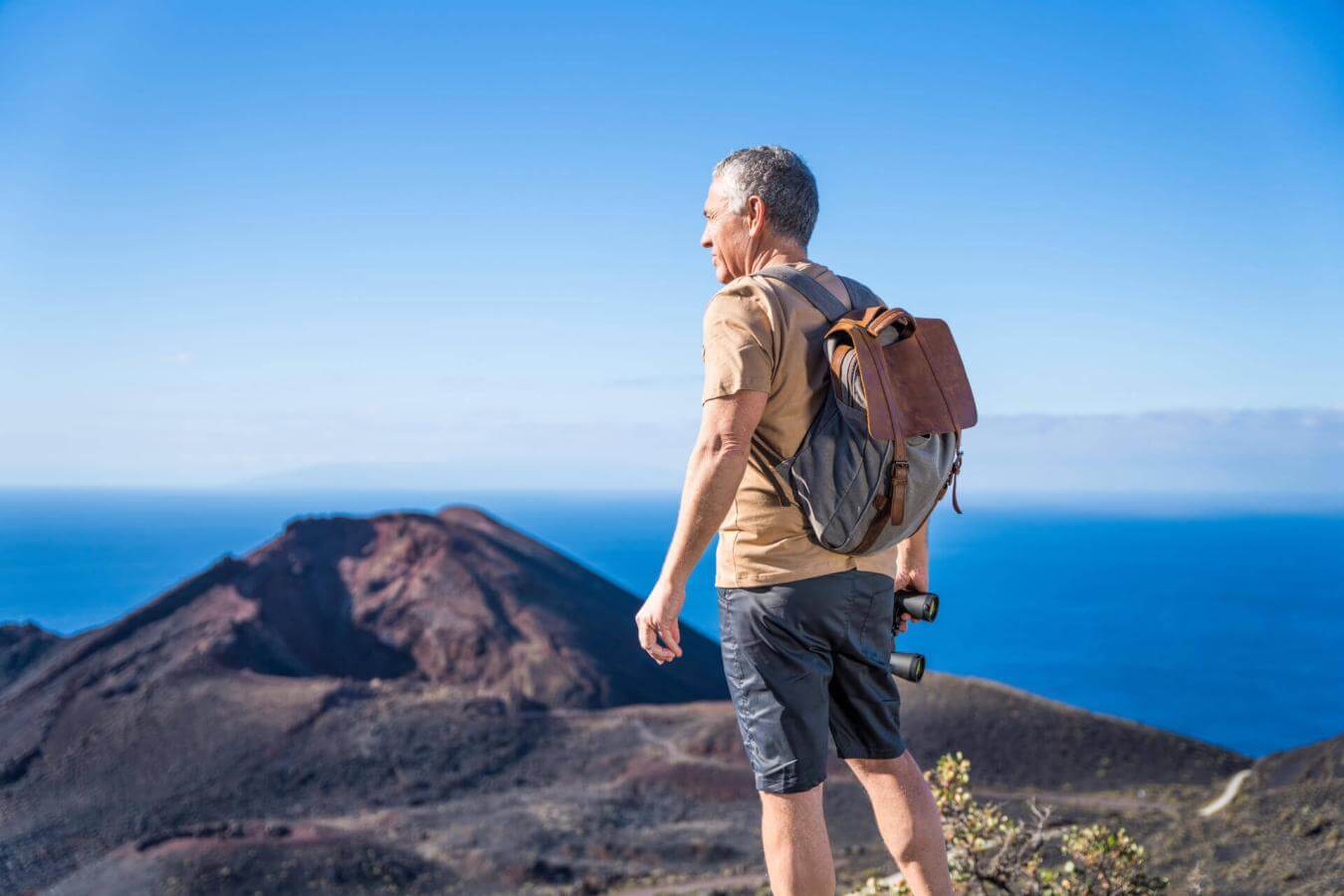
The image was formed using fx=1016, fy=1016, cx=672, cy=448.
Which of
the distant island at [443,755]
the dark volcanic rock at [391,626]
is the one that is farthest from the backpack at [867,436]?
the dark volcanic rock at [391,626]

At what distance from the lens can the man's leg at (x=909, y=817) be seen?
2316 mm

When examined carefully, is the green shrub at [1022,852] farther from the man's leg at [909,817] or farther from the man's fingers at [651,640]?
the man's fingers at [651,640]

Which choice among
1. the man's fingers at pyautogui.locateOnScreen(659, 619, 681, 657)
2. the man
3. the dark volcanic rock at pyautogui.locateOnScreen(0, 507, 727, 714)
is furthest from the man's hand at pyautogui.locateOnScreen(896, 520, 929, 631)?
the dark volcanic rock at pyautogui.locateOnScreen(0, 507, 727, 714)

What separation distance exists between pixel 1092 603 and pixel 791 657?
312ft

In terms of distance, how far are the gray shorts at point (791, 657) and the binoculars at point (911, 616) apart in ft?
0.41

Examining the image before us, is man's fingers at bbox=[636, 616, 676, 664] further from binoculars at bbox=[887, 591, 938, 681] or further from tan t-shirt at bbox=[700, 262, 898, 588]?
binoculars at bbox=[887, 591, 938, 681]

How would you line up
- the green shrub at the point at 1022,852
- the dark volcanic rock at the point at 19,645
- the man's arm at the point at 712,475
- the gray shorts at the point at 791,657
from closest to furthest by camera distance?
1. the man's arm at the point at 712,475
2. the gray shorts at the point at 791,657
3. the green shrub at the point at 1022,852
4. the dark volcanic rock at the point at 19,645

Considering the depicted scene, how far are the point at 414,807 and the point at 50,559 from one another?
90836mm

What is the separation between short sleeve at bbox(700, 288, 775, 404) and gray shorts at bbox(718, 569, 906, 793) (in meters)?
0.44

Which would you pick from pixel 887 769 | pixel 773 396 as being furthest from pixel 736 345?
pixel 887 769

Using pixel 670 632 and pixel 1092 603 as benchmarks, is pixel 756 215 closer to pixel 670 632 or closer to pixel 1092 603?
pixel 670 632

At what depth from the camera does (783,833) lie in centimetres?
215

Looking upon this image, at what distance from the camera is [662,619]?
2035 mm

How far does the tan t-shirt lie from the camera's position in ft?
6.67
